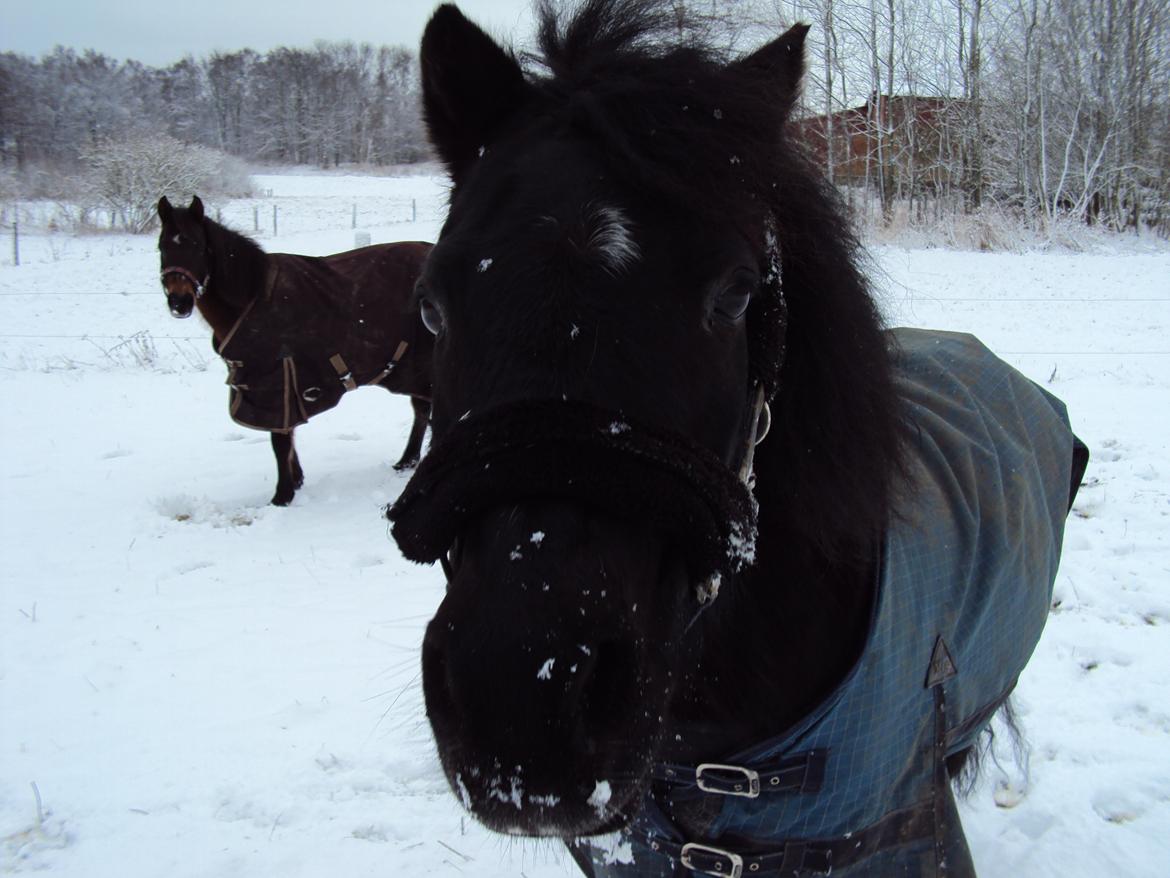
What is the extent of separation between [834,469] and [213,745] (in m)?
2.92

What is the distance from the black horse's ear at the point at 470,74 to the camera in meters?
1.52

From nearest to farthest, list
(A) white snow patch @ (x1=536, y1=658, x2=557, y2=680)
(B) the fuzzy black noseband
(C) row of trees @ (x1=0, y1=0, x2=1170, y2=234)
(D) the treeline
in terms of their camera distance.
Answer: (A) white snow patch @ (x1=536, y1=658, x2=557, y2=680) < (B) the fuzzy black noseband < (C) row of trees @ (x1=0, y1=0, x2=1170, y2=234) < (D) the treeline

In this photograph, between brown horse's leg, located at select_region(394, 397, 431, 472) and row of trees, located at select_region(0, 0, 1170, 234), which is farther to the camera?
row of trees, located at select_region(0, 0, 1170, 234)

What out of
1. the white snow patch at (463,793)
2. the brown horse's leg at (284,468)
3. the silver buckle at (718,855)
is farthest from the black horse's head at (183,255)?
the white snow patch at (463,793)

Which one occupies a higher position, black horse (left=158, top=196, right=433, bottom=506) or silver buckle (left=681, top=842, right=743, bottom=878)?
black horse (left=158, top=196, right=433, bottom=506)

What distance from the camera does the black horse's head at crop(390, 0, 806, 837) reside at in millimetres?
939

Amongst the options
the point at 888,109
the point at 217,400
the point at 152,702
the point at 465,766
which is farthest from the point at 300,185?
the point at 465,766

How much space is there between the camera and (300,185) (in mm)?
41750

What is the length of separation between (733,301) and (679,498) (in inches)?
16.2

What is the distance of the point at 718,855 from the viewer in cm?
154

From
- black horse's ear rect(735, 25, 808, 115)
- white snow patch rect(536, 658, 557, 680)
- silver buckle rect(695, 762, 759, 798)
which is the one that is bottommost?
silver buckle rect(695, 762, 759, 798)

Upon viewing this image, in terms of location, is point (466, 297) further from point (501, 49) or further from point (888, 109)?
point (888, 109)

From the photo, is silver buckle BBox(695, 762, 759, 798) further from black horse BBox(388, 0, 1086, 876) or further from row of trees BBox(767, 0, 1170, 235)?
row of trees BBox(767, 0, 1170, 235)

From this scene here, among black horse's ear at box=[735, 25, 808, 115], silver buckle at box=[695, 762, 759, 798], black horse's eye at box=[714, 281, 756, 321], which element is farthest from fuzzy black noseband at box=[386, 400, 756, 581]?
black horse's ear at box=[735, 25, 808, 115]
